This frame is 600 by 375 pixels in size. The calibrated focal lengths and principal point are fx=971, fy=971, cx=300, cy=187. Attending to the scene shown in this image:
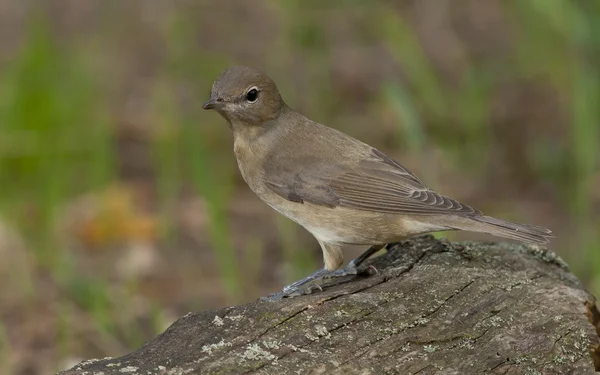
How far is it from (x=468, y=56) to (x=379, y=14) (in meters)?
1.14

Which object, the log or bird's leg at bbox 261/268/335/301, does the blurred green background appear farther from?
the log

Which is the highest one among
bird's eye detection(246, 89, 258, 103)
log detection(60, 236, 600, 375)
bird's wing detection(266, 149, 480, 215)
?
bird's eye detection(246, 89, 258, 103)

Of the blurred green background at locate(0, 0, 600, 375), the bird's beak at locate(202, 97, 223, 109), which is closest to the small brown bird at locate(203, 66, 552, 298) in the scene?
the bird's beak at locate(202, 97, 223, 109)

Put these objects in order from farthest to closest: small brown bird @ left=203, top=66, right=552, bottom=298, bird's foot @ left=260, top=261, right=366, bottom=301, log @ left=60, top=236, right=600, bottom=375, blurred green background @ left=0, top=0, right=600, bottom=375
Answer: blurred green background @ left=0, top=0, right=600, bottom=375 → small brown bird @ left=203, top=66, right=552, bottom=298 → bird's foot @ left=260, top=261, right=366, bottom=301 → log @ left=60, top=236, right=600, bottom=375

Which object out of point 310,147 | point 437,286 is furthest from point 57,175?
point 437,286

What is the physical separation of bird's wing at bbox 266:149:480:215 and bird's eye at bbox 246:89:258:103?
443 millimetres

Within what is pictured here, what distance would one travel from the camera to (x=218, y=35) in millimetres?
11508

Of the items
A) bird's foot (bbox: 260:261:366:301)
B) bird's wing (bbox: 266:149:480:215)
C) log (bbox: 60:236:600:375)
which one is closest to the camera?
log (bbox: 60:236:600:375)

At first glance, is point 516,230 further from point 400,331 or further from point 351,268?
point 400,331

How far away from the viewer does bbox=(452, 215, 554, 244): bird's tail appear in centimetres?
470

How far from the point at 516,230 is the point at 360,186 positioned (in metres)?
0.99

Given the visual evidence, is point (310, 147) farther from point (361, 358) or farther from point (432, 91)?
point (432, 91)

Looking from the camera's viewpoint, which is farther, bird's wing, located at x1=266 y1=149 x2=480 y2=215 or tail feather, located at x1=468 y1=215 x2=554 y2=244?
bird's wing, located at x1=266 y1=149 x2=480 y2=215

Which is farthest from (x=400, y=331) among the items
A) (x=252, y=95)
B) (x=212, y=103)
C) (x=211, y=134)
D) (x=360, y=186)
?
(x=211, y=134)
